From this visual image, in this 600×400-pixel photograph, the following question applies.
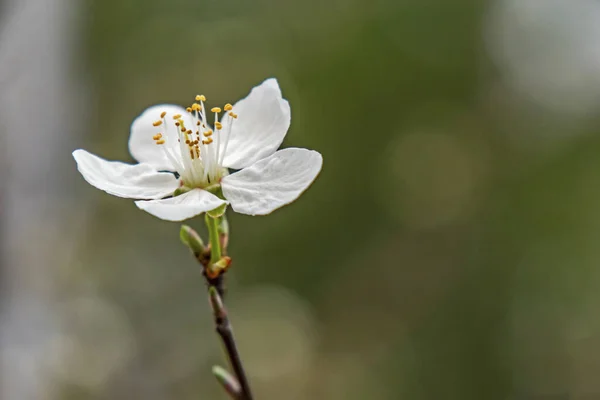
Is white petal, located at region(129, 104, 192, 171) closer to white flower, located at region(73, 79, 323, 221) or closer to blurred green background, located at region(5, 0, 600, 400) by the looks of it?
white flower, located at region(73, 79, 323, 221)

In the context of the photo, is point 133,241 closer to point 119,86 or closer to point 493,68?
point 119,86

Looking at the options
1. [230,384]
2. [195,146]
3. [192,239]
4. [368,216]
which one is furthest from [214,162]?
[368,216]

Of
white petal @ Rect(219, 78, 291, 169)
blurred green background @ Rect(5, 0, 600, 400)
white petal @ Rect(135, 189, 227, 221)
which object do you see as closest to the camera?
white petal @ Rect(135, 189, 227, 221)

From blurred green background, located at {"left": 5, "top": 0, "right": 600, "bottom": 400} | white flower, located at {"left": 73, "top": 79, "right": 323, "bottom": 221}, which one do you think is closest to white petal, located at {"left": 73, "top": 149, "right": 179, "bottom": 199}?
white flower, located at {"left": 73, "top": 79, "right": 323, "bottom": 221}

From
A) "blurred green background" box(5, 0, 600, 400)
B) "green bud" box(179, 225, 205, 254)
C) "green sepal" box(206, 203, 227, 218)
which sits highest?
"green sepal" box(206, 203, 227, 218)

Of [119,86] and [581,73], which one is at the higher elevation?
[119,86]

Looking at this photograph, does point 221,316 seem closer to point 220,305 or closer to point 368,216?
point 220,305

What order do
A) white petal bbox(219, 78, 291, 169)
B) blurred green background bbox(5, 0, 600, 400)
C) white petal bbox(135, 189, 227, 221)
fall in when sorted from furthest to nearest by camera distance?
1. blurred green background bbox(5, 0, 600, 400)
2. white petal bbox(219, 78, 291, 169)
3. white petal bbox(135, 189, 227, 221)

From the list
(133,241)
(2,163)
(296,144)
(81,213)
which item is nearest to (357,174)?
(296,144)
